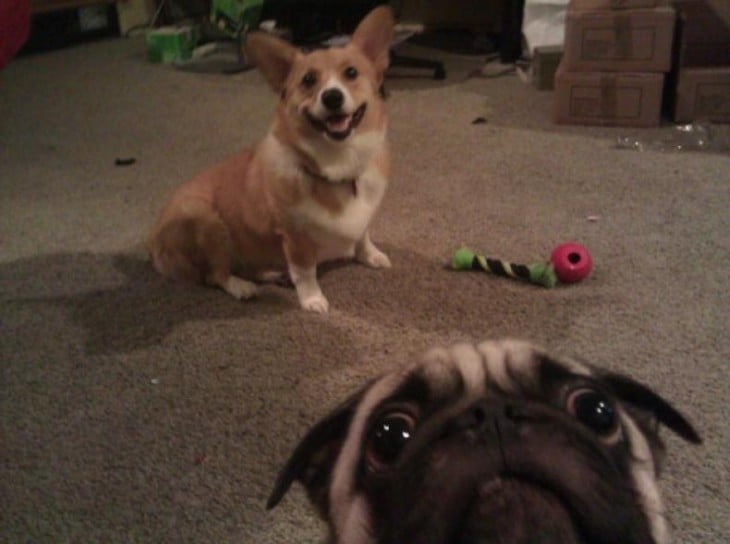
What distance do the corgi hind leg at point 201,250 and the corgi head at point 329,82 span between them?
321mm

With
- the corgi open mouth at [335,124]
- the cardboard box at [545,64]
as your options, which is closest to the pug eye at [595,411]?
the corgi open mouth at [335,124]

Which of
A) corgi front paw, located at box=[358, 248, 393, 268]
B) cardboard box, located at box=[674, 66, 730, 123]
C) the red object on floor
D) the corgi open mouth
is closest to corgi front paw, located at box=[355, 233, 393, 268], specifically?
corgi front paw, located at box=[358, 248, 393, 268]

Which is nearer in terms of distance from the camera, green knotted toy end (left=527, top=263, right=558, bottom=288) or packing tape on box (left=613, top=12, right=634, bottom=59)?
green knotted toy end (left=527, top=263, right=558, bottom=288)

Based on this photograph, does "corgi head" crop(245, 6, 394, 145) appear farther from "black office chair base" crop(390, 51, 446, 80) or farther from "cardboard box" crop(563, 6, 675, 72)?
"black office chair base" crop(390, 51, 446, 80)

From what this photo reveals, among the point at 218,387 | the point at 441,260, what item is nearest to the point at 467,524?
the point at 218,387

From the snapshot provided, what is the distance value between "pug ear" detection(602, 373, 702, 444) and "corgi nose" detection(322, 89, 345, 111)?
1.10m

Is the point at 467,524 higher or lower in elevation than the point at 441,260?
higher

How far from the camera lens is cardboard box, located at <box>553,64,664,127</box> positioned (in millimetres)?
2682

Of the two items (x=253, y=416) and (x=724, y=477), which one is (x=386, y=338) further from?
(x=724, y=477)

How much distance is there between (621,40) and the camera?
263cm

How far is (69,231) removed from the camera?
2213 mm

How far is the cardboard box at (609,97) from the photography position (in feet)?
8.80

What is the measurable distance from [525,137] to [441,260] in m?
1.10

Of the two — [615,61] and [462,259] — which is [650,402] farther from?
[615,61]
